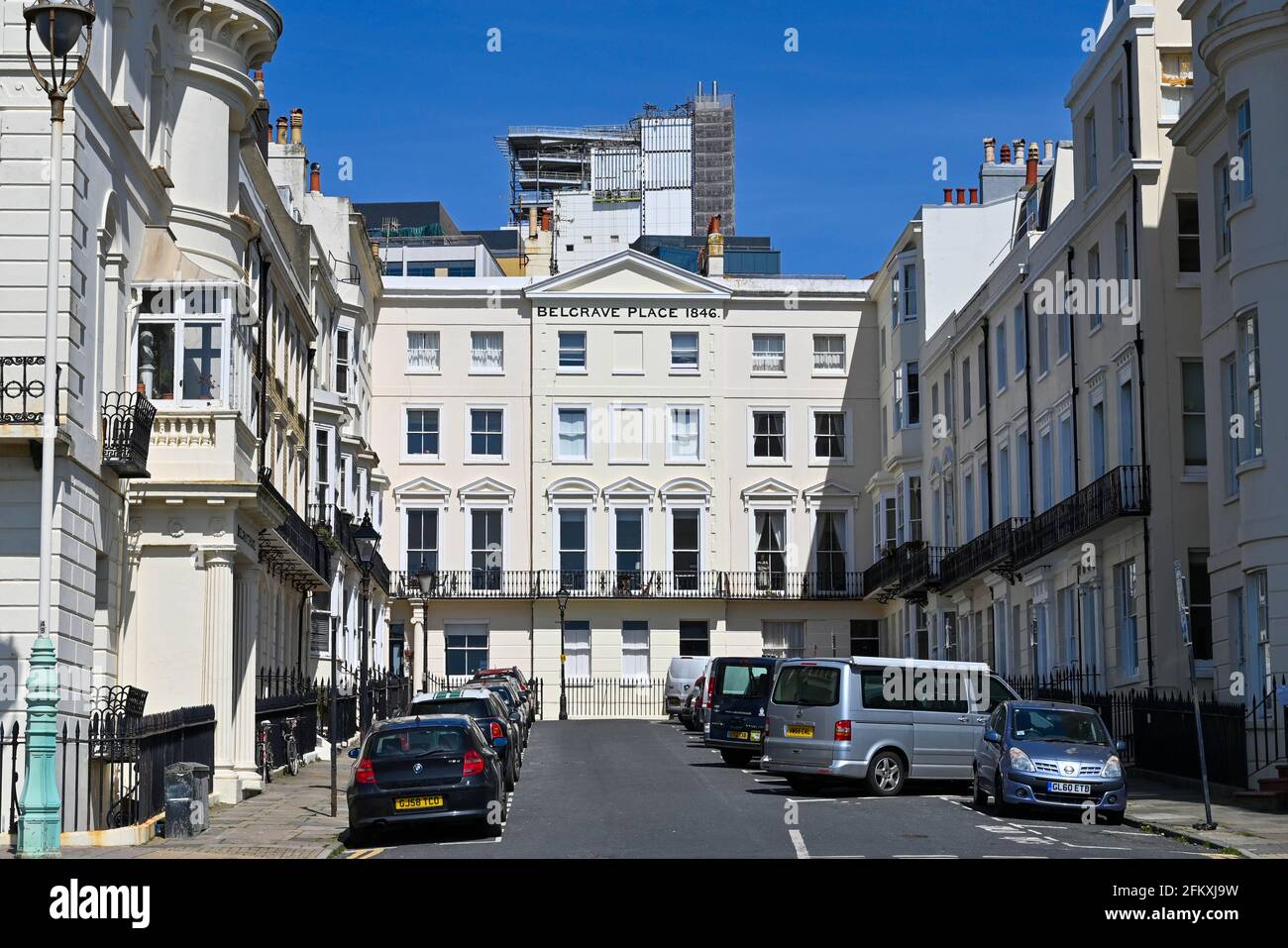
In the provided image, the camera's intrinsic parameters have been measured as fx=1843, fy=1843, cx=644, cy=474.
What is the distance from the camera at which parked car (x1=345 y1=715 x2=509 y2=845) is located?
21625mm

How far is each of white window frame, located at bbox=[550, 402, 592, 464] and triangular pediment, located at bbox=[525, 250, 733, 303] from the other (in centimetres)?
379

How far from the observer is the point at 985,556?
155ft

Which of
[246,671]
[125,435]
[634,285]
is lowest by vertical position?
[246,671]

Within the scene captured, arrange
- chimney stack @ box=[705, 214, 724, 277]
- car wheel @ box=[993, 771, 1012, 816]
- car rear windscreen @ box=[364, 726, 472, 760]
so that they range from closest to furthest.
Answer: car rear windscreen @ box=[364, 726, 472, 760] → car wheel @ box=[993, 771, 1012, 816] → chimney stack @ box=[705, 214, 724, 277]

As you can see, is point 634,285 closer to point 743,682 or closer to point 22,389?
point 743,682

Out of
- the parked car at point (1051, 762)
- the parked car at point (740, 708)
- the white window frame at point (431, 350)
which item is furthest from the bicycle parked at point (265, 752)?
the white window frame at point (431, 350)

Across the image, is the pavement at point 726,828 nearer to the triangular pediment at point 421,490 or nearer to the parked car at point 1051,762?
the parked car at point 1051,762

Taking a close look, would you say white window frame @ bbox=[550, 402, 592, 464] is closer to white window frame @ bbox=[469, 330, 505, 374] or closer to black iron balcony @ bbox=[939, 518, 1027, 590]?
white window frame @ bbox=[469, 330, 505, 374]

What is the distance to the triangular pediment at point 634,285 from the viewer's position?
214ft

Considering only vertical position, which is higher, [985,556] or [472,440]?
[472,440]

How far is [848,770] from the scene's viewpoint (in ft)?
89.8

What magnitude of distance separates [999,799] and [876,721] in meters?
3.34

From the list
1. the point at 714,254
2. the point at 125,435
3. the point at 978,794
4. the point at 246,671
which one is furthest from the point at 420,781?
the point at 714,254

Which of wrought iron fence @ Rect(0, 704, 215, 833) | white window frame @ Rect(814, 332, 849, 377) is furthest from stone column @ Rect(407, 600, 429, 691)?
wrought iron fence @ Rect(0, 704, 215, 833)
